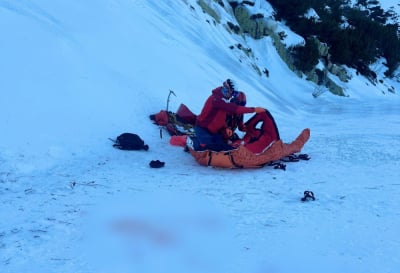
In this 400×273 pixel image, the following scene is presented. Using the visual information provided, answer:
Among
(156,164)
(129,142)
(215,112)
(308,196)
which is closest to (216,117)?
(215,112)

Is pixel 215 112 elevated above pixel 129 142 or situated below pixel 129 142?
above

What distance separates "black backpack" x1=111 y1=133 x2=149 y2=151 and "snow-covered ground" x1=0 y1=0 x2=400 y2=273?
0.72 feet

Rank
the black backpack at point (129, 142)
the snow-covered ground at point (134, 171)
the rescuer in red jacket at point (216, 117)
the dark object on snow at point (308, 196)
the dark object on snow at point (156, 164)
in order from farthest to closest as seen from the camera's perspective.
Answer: the black backpack at point (129, 142) < the rescuer in red jacket at point (216, 117) < the dark object on snow at point (156, 164) < the dark object on snow at point (308, 196) < the snow-covered ground at point (134, 171)

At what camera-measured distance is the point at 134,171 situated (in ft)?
18.3

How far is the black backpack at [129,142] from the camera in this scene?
256 inches

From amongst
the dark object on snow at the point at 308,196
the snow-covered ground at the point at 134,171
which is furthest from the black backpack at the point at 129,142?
the dark object on snow at the point at 308,196

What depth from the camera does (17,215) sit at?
3.87 metres

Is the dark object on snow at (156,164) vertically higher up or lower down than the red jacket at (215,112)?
lower down

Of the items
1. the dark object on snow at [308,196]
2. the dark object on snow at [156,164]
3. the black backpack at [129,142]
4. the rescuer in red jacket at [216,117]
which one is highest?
the rescuer in red jacket at [216,117]

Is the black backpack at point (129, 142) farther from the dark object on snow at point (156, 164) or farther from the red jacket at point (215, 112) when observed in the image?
the red jacket at point (215, 112)

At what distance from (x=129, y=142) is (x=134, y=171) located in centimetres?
106

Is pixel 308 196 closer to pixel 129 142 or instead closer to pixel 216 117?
pixel 216 117

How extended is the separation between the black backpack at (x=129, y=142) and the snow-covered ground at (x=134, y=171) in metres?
0.22

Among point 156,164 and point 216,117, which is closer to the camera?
point 156,164
